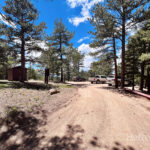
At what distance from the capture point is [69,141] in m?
2.74

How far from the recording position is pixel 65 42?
19.6 metres

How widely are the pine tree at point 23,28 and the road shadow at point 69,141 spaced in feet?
36.4

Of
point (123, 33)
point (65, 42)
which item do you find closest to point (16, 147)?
point (123, 33)

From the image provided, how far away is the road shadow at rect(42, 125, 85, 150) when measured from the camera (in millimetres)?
2533

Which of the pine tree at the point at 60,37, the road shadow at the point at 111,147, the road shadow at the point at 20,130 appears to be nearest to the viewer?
the road shadow at the point at 111,147

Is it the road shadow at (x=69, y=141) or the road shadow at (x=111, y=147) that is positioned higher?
the road shadow at (x=111, y=147)

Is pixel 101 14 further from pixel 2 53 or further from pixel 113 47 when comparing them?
pixel 2 53

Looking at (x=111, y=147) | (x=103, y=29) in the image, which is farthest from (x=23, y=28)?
(x=111, y=147)

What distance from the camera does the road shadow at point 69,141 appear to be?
2.53 metres

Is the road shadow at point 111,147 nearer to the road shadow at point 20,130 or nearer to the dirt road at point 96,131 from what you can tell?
the dirt road at point 96,131

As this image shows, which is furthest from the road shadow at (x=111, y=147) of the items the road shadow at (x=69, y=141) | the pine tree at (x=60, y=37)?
the pine tree at (x=60, y=37)

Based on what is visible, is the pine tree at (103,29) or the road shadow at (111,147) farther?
the pine tree at (103,29)

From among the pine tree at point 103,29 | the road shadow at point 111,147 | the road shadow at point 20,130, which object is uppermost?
the pine tree at point 103,29

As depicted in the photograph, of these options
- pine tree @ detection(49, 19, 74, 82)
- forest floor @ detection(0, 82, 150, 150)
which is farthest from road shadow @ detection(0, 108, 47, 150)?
pine tree @ detection(49, 19, 74, 82)
